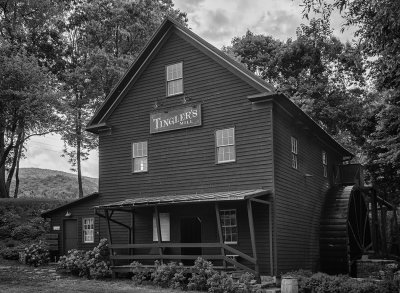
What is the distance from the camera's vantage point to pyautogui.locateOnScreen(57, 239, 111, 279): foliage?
65.9ft

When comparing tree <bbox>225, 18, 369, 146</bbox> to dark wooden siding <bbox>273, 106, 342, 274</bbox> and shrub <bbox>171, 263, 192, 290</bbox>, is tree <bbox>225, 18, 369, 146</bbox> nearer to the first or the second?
dark wooden siding <bbox>273, 106, 342, 274</bbox>

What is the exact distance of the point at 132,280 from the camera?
19438 mm

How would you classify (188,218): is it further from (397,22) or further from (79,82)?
(79,82)

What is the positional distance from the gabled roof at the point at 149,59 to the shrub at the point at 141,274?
7430mm

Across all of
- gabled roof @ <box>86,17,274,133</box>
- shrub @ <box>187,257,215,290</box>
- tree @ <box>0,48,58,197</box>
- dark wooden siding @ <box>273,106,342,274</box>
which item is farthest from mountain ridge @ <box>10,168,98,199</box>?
shrub @ <box>187,257,215,290</box>

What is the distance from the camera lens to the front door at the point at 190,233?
2169 centimetres

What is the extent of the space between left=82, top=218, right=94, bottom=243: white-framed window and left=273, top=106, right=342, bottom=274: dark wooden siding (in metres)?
9.43

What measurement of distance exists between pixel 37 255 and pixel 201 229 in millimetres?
8425

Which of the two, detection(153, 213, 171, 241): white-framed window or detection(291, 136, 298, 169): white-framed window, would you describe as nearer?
detection(153, 213, 171, 241): white-framed window

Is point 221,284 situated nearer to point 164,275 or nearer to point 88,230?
point 164,275

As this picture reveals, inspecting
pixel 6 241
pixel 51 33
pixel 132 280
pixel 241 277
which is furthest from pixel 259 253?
pixel 51 33

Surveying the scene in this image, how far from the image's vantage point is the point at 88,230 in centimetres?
2445

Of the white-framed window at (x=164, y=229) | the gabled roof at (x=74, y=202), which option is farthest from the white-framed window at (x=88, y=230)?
the white-framed window at (x=164, y=229)

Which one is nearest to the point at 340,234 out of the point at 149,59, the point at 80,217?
the point at 149,59
